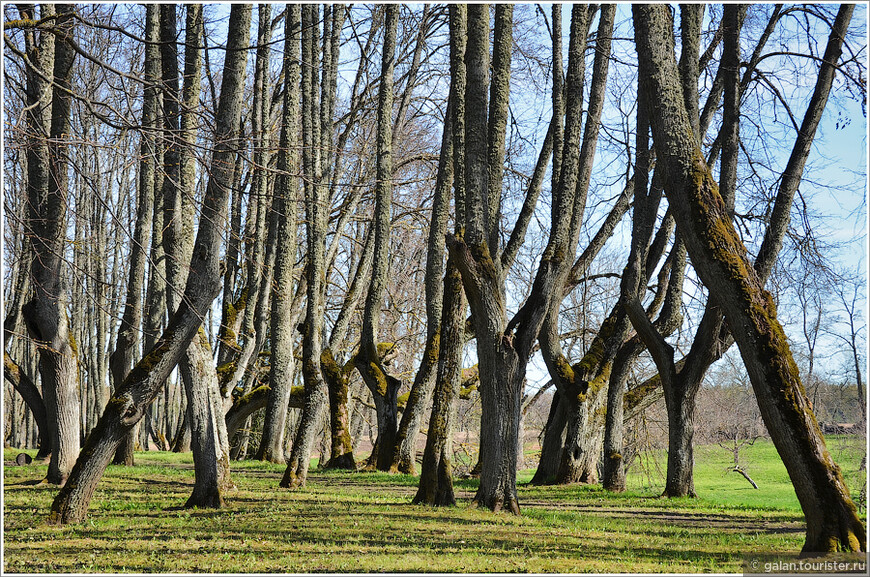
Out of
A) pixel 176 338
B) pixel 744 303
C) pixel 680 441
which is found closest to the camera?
pixel 744 303

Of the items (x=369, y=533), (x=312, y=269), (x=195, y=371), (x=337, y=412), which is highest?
(x=312, y=269)

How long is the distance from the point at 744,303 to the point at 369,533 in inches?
148

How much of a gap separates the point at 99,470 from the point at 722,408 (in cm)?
3131

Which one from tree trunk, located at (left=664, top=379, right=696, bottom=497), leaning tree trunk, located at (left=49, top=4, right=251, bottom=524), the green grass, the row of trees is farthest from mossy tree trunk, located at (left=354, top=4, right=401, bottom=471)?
the green grass

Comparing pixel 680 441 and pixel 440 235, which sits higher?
pixel 440 235

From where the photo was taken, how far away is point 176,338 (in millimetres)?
7105

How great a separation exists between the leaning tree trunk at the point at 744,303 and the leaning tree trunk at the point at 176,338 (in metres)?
3.97

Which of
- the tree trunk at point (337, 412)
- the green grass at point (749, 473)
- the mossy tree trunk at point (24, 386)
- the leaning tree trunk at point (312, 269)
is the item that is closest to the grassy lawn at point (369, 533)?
the leaning tree trunk at point (312, 269)

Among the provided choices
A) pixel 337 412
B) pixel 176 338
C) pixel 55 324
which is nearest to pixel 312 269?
pixel 337 412

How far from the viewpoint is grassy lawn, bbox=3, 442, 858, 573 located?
514 cm

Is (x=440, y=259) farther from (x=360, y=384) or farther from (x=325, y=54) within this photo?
(x=360, y=384)

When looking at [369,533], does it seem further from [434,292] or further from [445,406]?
[434,292]

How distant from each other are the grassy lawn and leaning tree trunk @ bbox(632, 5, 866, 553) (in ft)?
2.74

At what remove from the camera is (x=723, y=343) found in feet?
34.1
